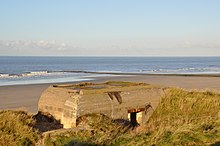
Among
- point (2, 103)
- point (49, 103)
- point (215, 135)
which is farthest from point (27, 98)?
point (215, 135)

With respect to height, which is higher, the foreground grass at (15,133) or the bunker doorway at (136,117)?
the foreground grass at (15,133)

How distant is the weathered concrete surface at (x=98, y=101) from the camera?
797 centimetres

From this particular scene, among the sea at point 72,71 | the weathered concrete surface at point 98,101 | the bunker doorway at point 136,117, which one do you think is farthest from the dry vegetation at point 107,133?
the sea at point 72,71

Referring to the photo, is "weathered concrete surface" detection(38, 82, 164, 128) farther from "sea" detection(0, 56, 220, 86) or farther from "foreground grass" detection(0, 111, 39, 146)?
"sea" detection(0, 56, 220, 86)

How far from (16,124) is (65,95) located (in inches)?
63.7

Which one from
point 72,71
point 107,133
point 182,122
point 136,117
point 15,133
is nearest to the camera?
point 15,133

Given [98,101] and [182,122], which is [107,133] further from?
[182,122]

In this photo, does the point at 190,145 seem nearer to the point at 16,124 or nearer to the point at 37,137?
the point at 37,137

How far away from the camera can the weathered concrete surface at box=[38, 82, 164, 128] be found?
7.97 meters

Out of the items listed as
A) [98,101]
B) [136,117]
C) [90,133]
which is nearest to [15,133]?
[90,133]

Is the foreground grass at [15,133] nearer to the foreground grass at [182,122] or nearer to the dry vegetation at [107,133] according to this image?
the dry vegetation at [107,133]

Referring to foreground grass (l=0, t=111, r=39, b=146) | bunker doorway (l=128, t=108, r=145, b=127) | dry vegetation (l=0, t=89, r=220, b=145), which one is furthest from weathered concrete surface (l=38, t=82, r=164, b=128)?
foreground grass (l=0, t=111, r=39, b=146)

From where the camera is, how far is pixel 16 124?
23.1ft

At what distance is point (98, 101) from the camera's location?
27.0 ft
